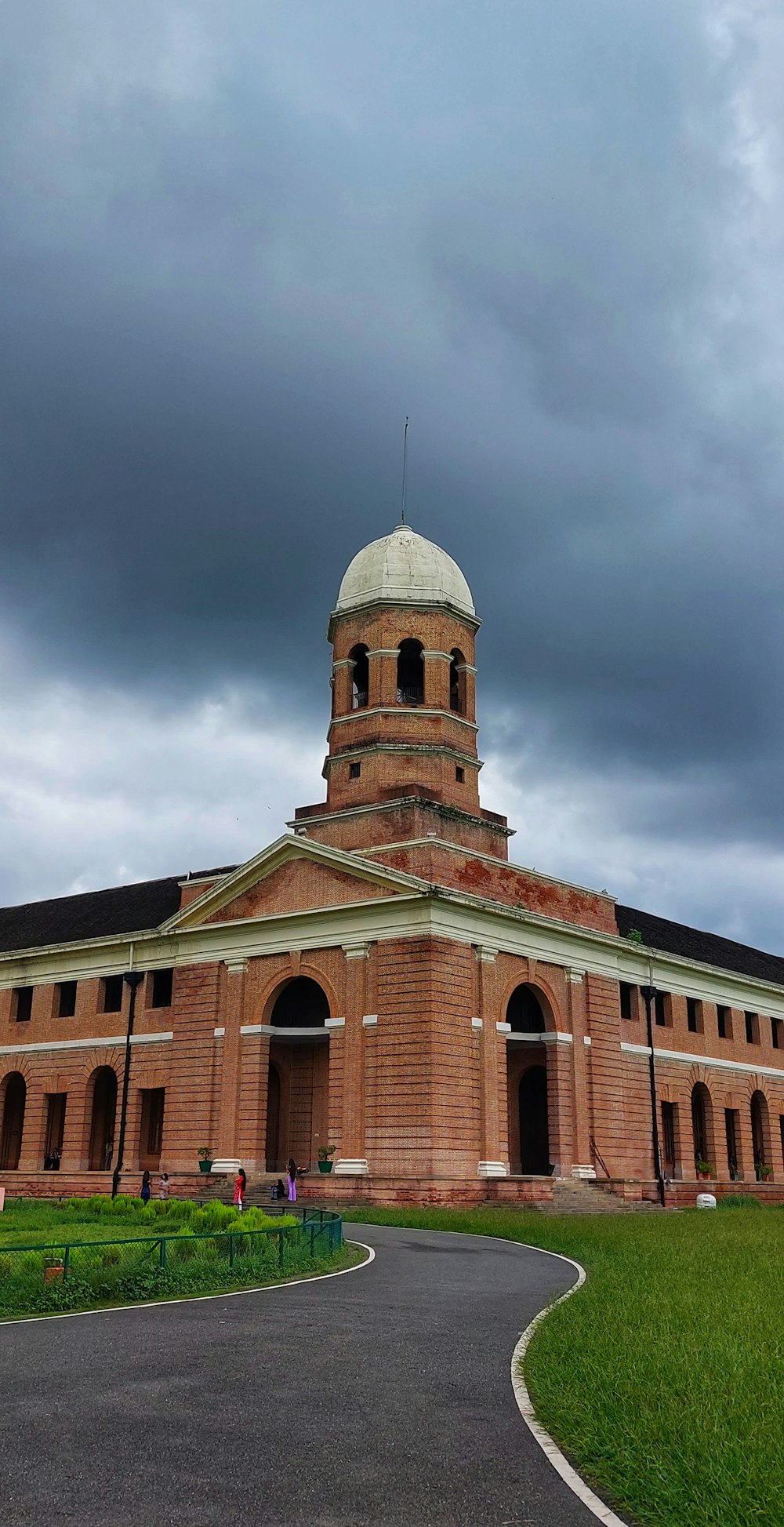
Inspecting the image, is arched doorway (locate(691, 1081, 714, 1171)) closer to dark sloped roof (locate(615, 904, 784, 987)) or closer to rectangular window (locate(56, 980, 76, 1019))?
dark sloped roof (locate(615, 904, 784, 987))

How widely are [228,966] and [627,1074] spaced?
14.5 m

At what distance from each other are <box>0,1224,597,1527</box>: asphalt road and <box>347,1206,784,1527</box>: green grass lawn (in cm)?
36

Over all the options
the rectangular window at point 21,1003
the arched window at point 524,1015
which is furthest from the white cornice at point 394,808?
the rectangular window at point 21,1003

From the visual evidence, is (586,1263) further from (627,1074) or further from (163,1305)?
(627,1074)

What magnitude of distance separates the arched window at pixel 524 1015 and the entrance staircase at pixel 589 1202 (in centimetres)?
602

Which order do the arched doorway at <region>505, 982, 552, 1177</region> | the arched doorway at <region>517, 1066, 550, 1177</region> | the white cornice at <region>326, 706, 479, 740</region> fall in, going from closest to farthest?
the white cornice at <region>326, 706, 479, 740</region> < the arched doorway at <region>505, 982, 552, 1177</region> < the arched doorway at <region>517, 1066, 550, 1177</region>

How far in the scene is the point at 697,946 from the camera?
56.6 meters

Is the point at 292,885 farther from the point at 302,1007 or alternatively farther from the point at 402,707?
the point at 402,707

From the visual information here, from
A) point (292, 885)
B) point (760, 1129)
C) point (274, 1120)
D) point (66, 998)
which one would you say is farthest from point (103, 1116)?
point (760, 1129)

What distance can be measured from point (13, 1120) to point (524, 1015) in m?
20.7

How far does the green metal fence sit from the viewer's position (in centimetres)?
1530

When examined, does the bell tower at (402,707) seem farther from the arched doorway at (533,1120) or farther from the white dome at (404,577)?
the arched doorway at (533,1120)

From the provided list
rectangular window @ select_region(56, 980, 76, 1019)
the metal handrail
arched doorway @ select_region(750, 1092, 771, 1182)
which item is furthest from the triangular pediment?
arched doorway @ select_region(750, 1092, 771, 1182)

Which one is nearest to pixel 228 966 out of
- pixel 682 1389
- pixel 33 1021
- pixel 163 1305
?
pixel 33 1021
